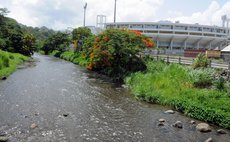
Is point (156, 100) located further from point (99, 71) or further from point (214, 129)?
point (99, 71)

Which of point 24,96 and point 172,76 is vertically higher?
point 172,76

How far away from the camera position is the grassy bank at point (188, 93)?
578 inches

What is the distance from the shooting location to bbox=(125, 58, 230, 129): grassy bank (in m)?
14.7

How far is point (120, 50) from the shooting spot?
1139 inches

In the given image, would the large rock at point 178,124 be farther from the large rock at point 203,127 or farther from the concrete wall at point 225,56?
the concrete wall at point 225,56

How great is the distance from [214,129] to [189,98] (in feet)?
12.2

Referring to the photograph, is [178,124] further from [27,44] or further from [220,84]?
[27,44]

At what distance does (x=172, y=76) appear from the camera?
22.5 meters

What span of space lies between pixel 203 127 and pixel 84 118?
6.91 m

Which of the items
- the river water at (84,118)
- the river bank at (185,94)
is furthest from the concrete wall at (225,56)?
the river water at (84,118)

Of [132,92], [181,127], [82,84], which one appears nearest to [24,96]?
[82,84]

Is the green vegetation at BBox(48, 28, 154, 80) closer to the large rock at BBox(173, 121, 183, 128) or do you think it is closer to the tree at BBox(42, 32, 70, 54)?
the large rock at BBox(173, 121, 183, 128)

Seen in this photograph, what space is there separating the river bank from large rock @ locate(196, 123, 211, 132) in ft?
3.13

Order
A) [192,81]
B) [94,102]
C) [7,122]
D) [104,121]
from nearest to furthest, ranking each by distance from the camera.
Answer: [7,122] < [104,121] < [94,102] < [192,81]
